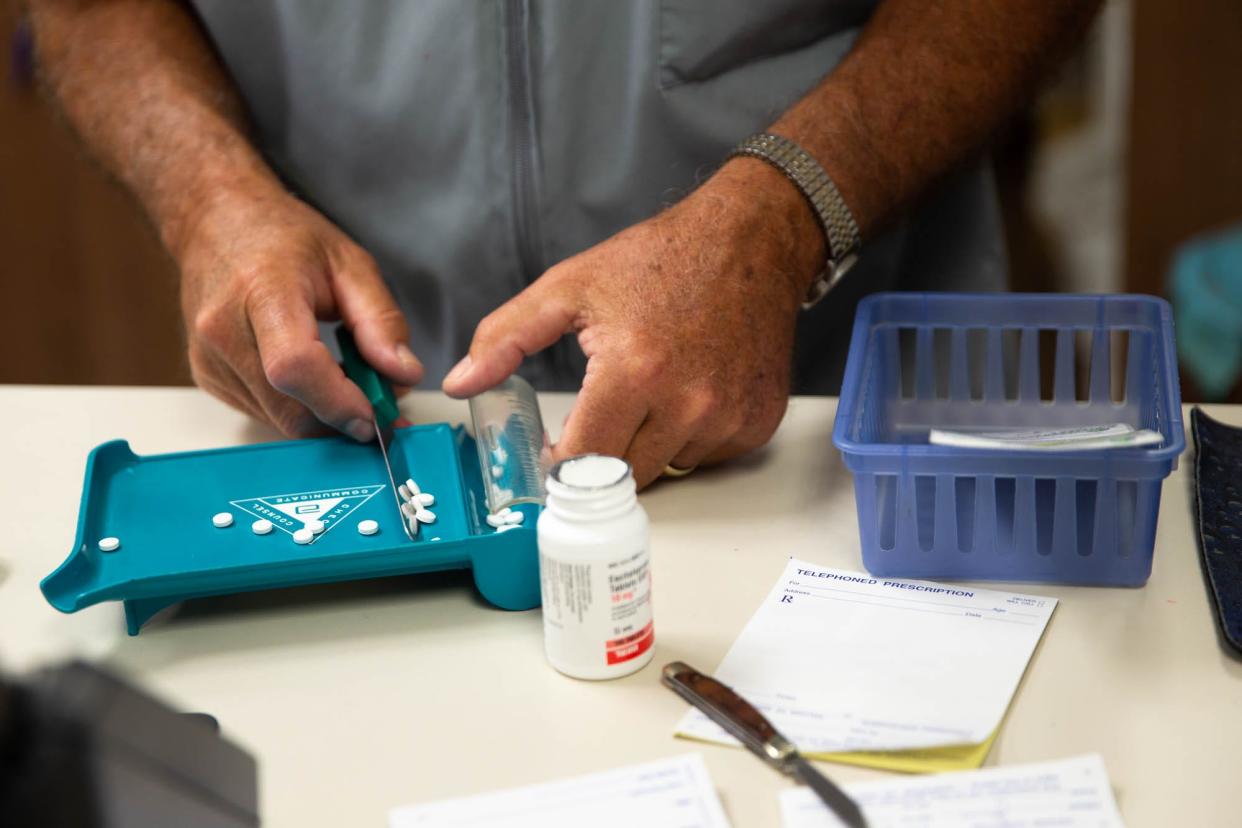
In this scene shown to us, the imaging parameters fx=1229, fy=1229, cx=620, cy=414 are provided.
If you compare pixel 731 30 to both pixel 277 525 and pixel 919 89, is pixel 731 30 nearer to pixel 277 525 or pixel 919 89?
pixel 919 89

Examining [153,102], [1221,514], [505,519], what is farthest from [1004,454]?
[153,102]

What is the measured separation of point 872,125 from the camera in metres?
1.01

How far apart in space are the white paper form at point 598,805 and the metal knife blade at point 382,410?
22 centimetres

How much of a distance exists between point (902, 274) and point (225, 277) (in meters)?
0.65

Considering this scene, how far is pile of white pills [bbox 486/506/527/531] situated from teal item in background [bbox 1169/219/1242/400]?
5.05 ft

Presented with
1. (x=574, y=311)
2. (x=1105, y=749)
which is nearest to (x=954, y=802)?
(x=1105, y=749)

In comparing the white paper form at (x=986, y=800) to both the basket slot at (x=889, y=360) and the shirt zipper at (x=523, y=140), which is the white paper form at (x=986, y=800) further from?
the shirt zipper at (x=523, y=140)

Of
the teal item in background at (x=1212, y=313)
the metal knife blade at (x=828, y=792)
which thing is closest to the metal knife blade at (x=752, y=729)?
the metal knife blade at (x=828, y=792)

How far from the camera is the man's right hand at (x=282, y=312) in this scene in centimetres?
90

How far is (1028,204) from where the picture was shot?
296 centimetres

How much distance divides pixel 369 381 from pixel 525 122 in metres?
0.31

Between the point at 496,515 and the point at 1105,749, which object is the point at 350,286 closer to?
the point at 496,515

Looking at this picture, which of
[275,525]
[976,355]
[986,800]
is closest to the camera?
[986,800]

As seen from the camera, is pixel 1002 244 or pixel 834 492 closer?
pixel 834 492
